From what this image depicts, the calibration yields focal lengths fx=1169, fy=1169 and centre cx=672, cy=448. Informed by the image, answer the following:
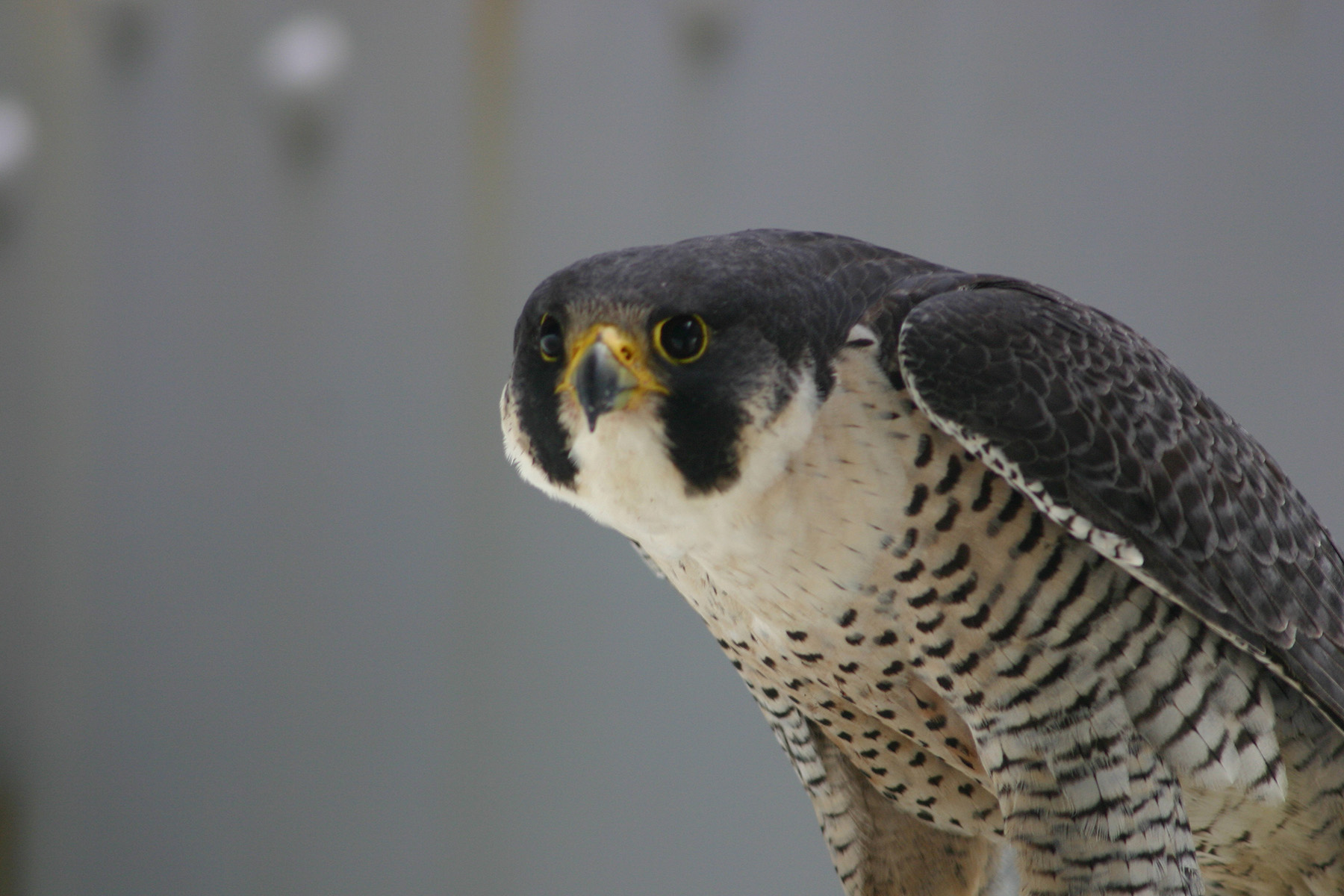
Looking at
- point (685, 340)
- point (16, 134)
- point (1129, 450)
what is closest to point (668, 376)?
point (685, 340)

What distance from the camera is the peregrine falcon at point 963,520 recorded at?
93 cm

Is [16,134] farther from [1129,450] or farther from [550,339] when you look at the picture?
[1129,450]

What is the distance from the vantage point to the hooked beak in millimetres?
889

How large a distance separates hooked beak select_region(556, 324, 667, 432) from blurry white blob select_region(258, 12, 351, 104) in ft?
4.85

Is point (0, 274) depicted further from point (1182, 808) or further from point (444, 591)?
point (1182, 808)

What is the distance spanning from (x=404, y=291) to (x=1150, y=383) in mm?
1421

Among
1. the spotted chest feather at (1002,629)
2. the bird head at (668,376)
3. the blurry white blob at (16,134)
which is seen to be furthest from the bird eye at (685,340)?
the blurry white blob at (16,134)

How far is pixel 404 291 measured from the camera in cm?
215

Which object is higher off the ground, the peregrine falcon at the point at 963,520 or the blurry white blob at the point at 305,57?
the blurry white blob at the point at 305,57

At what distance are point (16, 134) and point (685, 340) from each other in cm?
190

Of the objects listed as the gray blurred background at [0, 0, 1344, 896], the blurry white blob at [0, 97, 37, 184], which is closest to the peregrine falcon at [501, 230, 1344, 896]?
the gray blurred background at [0, 0, 1344, 896]

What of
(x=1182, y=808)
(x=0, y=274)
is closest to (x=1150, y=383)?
(x=1182, y=808)

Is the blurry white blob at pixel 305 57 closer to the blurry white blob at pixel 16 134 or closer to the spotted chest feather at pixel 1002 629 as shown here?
the blurry white blob at pixel 16 134

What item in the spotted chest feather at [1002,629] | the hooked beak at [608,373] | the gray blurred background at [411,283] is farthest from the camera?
the gray blurred background at [411,283]
